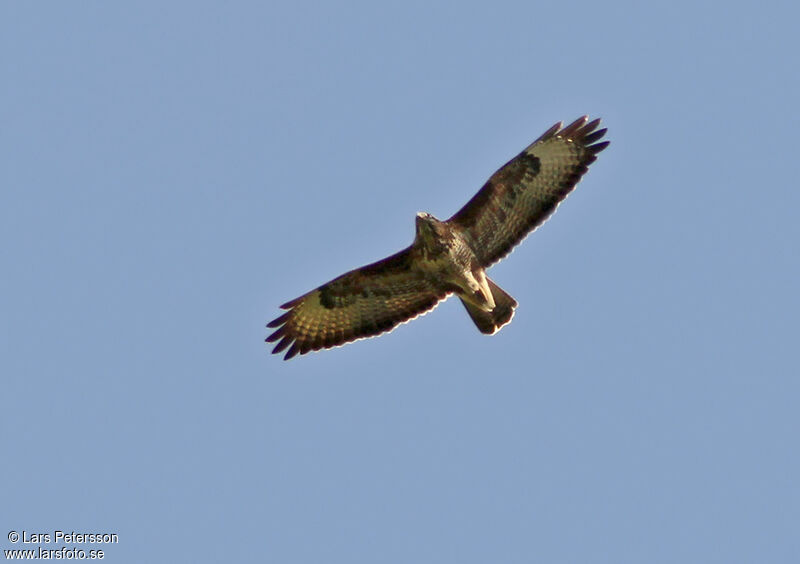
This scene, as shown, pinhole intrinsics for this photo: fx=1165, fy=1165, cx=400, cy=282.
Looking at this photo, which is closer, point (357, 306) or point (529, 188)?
point (529, 188)

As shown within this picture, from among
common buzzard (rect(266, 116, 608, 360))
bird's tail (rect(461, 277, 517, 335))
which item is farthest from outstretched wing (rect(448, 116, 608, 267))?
bird's tail (rect(461, 277, 517, 335))

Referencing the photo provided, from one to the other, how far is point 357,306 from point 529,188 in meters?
2.64

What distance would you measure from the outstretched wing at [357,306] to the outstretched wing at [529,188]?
831 millimetres

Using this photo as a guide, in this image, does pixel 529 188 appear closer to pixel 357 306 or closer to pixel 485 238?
pixel 485 238

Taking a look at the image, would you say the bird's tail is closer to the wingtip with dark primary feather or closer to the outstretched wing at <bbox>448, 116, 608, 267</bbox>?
the outstretched wing at <bbox>448, 116, 608, 267</bbox>

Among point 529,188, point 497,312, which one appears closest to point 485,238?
point 529,188

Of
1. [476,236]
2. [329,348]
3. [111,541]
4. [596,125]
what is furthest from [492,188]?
[111,541]

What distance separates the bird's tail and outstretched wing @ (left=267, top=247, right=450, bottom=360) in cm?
57

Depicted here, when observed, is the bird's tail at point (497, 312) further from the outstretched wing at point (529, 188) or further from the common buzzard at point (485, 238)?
the outstretched wing at point (529, 188)

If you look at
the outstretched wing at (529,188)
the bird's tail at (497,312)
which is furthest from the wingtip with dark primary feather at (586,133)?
the bird's tail at (497,312)

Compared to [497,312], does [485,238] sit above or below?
above

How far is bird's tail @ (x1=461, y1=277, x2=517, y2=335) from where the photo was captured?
14086 millimetres

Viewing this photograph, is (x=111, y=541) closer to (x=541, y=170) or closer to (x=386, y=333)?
(x=386, y=333)

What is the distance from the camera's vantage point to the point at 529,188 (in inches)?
557
